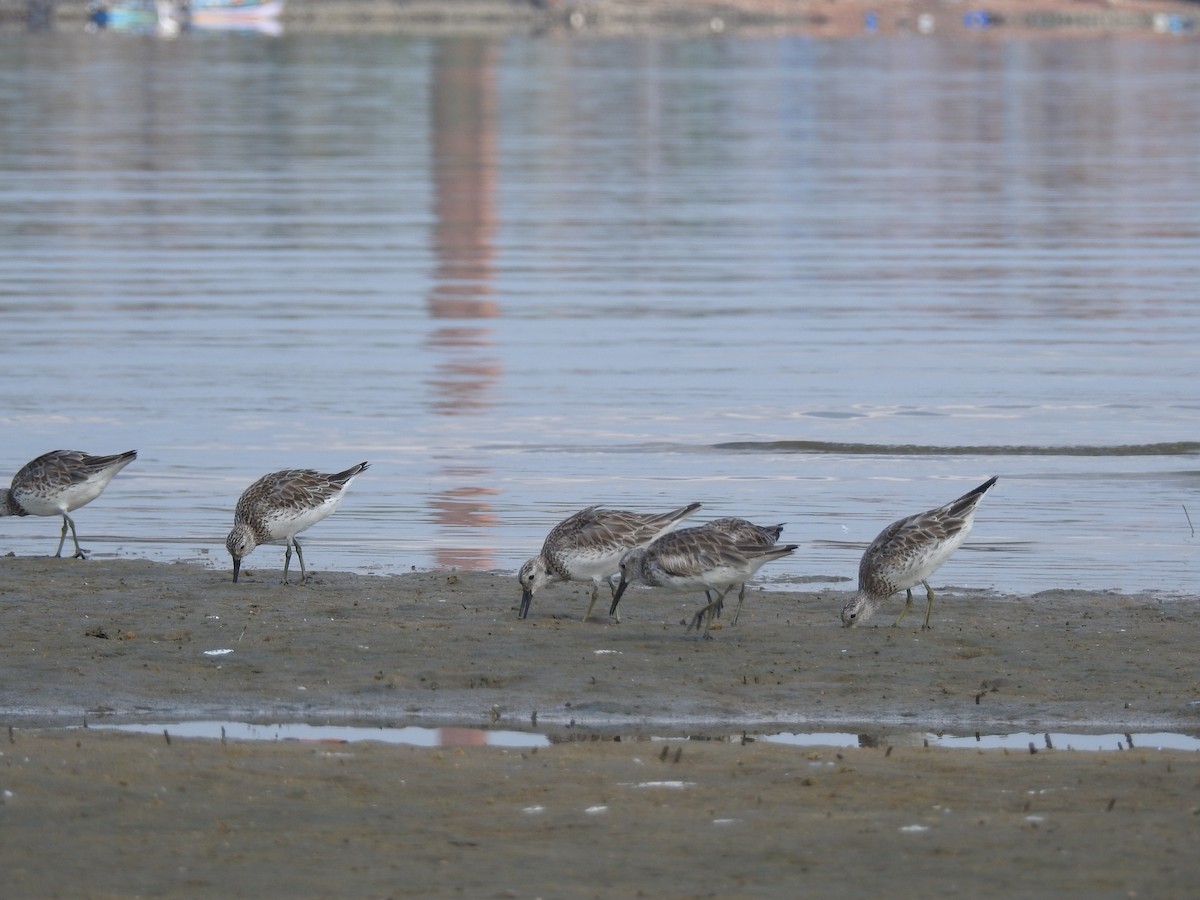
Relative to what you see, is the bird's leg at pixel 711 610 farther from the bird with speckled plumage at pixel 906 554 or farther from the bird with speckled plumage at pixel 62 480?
the bird with speckled plumage at pixel 62 480

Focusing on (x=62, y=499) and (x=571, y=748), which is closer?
(x=571, y=748)

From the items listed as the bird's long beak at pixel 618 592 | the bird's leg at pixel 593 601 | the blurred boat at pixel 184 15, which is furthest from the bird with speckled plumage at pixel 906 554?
the blurred boat at pixel 184 15

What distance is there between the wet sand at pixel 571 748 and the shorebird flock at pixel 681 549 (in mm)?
249

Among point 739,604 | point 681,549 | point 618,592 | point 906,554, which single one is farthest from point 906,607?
point 618,592

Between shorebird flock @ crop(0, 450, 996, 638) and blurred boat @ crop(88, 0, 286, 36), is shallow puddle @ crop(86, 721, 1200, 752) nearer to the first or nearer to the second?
shorebird flock @ crop(0, 450, 996, 638)

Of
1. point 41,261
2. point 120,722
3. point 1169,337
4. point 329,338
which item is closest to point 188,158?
point 41,261

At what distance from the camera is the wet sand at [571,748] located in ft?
25.7

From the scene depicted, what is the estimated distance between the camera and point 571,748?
985 centimetres

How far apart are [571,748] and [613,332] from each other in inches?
723

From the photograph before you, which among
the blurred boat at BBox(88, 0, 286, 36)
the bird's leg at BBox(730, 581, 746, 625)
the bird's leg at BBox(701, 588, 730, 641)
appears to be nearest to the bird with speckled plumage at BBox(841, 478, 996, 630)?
the bird's leg at BBox(730, 581, 746, 625)

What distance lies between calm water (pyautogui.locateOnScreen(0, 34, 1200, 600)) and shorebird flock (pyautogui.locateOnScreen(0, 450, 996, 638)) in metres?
1.45

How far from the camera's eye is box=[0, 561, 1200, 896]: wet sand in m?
7.82

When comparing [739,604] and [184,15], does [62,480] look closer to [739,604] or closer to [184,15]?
[739,604]

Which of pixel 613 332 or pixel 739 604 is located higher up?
pixel 739 604
